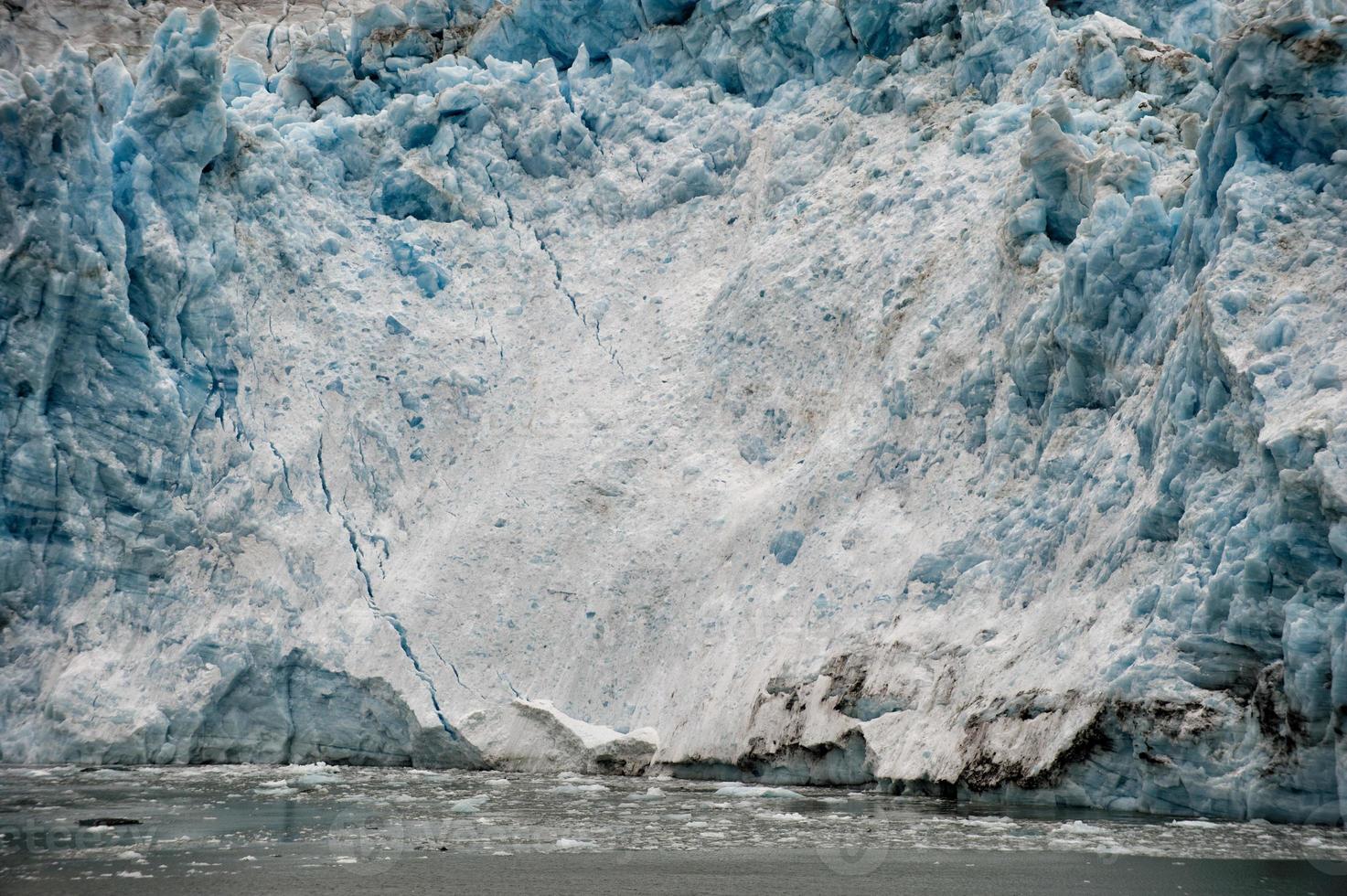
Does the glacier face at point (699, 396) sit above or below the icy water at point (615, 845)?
above

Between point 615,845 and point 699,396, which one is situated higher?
point 699,396

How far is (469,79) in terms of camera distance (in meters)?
26.2

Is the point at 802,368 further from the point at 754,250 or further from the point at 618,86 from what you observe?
the point at 618,86

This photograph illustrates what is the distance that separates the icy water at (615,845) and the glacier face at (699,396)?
1760 millimetres

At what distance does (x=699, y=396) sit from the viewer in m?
22.9

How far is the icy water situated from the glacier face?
69.3 inches

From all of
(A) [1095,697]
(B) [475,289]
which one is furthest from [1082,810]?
(B) [475,289]

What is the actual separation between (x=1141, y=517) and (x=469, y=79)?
16416mm

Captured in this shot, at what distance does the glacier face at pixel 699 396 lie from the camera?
45.0 feet

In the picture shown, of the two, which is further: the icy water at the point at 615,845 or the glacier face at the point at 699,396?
the glacier face at the point at 699,396

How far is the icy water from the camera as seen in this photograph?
29.6 feet

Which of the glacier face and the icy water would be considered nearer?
the icy water

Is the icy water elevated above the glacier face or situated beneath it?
situated beneath

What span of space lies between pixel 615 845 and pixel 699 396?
492 inches
